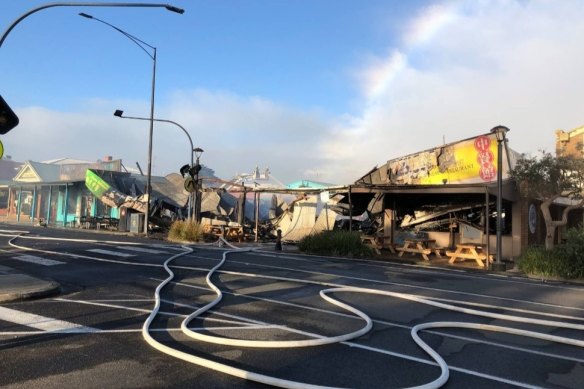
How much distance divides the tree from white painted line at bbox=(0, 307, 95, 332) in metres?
15.1

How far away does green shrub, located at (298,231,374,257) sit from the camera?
2017 cm

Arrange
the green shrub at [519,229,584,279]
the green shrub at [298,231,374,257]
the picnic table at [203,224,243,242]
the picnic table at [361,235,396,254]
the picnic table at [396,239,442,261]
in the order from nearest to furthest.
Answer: the green shrub at [519,229,584,279] → the picnic table at [396,239,442,261] → the green shrub at [298,231,374,257] → the picnic table at [361,235,396,254] → the picnic table at [203,224,243,242]

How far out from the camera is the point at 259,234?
28672mm

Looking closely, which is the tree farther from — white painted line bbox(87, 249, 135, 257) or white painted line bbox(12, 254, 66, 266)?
white painted line bbox(12, 254, 66, 266)

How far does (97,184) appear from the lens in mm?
34906

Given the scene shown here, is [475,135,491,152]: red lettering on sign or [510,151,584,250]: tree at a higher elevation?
[475,135,491,152]: red lettering on sign

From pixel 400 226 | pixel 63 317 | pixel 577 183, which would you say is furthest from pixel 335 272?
pixel 400 226

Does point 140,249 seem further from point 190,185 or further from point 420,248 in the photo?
point 420,248

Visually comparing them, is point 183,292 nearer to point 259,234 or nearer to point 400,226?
point 400,226

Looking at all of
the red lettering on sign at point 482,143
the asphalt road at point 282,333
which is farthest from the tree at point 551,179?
the asphalt road at point 282,333

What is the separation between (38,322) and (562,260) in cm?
1424

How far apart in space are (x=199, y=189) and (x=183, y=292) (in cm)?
1858

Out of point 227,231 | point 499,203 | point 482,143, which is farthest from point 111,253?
point 482,143

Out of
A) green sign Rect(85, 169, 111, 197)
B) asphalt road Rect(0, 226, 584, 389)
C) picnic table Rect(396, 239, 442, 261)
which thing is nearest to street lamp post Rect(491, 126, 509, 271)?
picnic table Rect(396, 239, 442, 261)
